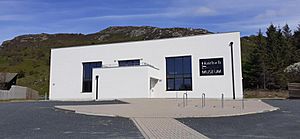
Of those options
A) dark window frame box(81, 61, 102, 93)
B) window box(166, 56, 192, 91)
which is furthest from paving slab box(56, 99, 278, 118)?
dark window frame box(81, 61, 102, 93)

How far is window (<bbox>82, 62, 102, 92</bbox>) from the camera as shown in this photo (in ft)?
115

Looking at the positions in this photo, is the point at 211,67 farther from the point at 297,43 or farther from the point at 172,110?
the point at 297,43

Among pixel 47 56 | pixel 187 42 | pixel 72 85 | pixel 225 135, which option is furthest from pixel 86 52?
pixel 47 56

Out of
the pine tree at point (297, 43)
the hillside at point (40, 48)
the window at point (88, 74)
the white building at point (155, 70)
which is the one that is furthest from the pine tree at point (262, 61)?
the hillside at point (40, 48)

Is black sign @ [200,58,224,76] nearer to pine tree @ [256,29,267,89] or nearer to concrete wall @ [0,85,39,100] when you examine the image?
pine tree @ [256,29,267,89]

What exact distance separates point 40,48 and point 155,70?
226 feet

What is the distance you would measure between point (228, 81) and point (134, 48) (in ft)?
36.2

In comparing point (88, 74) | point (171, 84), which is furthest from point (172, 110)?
point (88, 74)

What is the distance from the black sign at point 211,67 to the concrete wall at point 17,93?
26.0m

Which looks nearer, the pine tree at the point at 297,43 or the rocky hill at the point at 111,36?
the pine tree at the point at 297,43

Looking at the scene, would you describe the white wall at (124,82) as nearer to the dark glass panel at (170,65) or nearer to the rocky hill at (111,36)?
the dark glass panel at (170,65)

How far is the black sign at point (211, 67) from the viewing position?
3028 centimetres

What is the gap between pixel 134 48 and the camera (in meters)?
34.3

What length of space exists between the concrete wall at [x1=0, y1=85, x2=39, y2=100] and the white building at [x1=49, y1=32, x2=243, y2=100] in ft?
26.4
